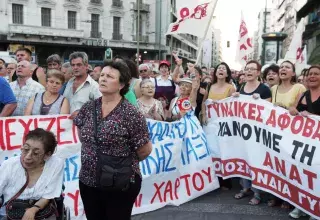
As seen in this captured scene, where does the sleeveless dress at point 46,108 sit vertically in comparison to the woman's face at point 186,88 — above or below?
below

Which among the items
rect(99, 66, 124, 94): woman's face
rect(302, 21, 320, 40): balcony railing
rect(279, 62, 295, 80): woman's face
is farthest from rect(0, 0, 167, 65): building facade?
rect(99, 66, 124, 94): woman's face

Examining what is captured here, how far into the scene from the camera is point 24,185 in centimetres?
296

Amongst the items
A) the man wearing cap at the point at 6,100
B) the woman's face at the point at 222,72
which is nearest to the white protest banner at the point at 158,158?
the man wearing cap at the point at 6,100

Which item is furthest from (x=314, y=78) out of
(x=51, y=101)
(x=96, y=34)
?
(x=96, y=34)

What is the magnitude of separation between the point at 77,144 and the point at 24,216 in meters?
1.30

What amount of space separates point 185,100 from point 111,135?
3151 mm

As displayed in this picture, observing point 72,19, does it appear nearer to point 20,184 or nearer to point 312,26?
point 312,26

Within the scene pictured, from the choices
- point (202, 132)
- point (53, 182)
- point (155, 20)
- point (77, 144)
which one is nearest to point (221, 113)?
point (202, 132)

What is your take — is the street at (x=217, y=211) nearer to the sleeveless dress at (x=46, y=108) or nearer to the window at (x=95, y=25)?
the sleeveless dress at (x=46, y=108)

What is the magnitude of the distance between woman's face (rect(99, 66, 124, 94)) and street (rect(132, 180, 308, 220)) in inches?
82.2

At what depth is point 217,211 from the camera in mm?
4461

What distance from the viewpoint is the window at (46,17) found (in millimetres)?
36594

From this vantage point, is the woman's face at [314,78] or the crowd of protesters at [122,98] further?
the woman's face at [314,78]

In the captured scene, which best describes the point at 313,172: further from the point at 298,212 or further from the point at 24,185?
the point at 24,185
